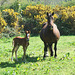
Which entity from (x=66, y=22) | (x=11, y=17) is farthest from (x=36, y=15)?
(x=66, y=22)

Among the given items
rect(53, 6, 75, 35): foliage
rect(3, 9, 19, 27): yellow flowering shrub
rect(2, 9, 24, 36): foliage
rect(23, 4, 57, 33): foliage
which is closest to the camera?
rect(2, 9, 24, 36): foliage

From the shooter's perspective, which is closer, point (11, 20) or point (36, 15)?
point (11, 20)

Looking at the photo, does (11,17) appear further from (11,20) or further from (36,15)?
(36,15)

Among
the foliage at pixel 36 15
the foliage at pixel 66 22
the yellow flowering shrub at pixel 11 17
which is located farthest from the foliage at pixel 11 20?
the foliage at pixel 66 22

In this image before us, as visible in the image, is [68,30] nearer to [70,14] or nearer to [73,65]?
[70,14]

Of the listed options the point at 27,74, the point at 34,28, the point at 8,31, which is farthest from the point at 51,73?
the point at 34,28

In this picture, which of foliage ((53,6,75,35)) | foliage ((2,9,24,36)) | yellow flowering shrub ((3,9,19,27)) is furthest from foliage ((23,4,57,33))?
yellow flowering shrub ((3,9,19,27))

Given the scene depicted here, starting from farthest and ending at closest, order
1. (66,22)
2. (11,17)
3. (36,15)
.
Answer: (36,15) < (66,22) < (11,17)

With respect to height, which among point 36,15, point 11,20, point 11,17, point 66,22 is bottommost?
point 66,22

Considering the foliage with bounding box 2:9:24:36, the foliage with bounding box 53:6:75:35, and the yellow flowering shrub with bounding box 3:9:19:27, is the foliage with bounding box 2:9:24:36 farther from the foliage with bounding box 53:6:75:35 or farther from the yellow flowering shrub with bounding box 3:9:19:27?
the foliage with bounding box 53:6:75:35

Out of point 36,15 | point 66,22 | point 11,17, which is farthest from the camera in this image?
point 36,15

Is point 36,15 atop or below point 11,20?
atop

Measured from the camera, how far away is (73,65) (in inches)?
244

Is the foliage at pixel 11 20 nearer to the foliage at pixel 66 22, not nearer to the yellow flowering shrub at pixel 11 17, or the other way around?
the yellow flowering shrub at pixel 11 17
